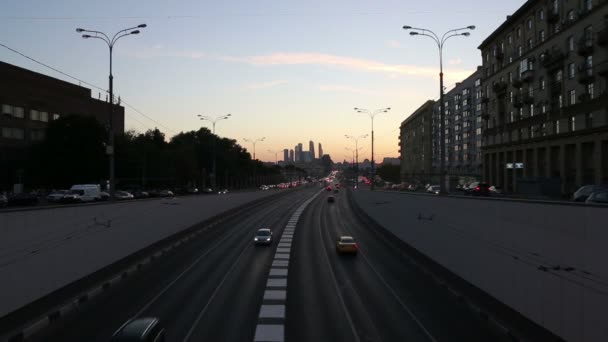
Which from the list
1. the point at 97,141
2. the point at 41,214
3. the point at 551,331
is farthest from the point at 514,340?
the point at 97,141

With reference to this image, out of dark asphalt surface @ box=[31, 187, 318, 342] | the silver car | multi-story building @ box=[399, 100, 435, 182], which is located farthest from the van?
multi-story building @ box=[399, 100, 435, 182]

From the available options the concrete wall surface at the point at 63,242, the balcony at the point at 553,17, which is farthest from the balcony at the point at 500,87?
the concrete wall surface at the point at 63,242

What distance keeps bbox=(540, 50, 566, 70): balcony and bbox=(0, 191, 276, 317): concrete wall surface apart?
51865 millimetres

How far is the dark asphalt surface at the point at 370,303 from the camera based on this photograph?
14245 millimetres

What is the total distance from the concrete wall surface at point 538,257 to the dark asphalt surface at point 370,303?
153 cm

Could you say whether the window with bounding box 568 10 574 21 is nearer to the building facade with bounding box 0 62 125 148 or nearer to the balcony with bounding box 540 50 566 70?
the balcony with bounding box 540 50 566 70

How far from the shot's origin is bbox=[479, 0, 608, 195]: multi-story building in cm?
5447

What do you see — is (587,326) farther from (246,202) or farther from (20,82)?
(20,82)

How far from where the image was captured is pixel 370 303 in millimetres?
17797

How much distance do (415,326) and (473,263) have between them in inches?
286

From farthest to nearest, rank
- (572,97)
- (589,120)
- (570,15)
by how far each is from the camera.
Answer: (570,15)
(572,97)
(589,120)

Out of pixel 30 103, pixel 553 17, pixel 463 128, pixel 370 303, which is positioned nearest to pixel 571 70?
pixel 553 17

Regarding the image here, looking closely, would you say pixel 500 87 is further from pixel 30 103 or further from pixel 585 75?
pixel 30 103

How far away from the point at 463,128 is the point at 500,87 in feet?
168
